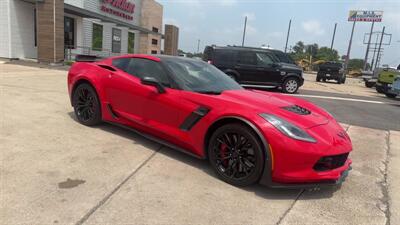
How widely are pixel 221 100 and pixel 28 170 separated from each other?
2211mm

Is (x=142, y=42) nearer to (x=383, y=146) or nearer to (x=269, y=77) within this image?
(x=269, y=77)

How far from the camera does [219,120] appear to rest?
362 cm

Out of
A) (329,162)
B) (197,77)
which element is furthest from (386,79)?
(329,162)

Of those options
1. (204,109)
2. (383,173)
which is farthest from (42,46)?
(383,173)

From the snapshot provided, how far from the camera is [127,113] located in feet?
15.0

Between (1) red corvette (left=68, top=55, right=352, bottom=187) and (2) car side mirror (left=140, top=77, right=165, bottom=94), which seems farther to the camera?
(2) car side mirror (left=140, top=77, right=165, bottom=94)

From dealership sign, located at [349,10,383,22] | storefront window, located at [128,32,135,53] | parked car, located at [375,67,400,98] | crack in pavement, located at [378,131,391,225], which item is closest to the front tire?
parked car, located at [375,67,400,98]

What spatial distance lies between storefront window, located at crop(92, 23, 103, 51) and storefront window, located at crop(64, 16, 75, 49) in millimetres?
2278

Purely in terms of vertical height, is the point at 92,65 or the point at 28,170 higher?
the point at 92,65

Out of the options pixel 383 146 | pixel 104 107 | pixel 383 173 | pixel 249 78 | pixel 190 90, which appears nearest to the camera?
pixel 190 90

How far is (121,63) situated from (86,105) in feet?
3.05

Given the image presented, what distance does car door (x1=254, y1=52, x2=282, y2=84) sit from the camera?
43.7 feet

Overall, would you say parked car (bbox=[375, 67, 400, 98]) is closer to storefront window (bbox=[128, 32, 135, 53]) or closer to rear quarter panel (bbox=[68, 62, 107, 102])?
rear quarter panel (bbox=[68, 62, 107, 102])

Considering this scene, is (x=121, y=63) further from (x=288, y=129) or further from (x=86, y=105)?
(x=288, y=129)
